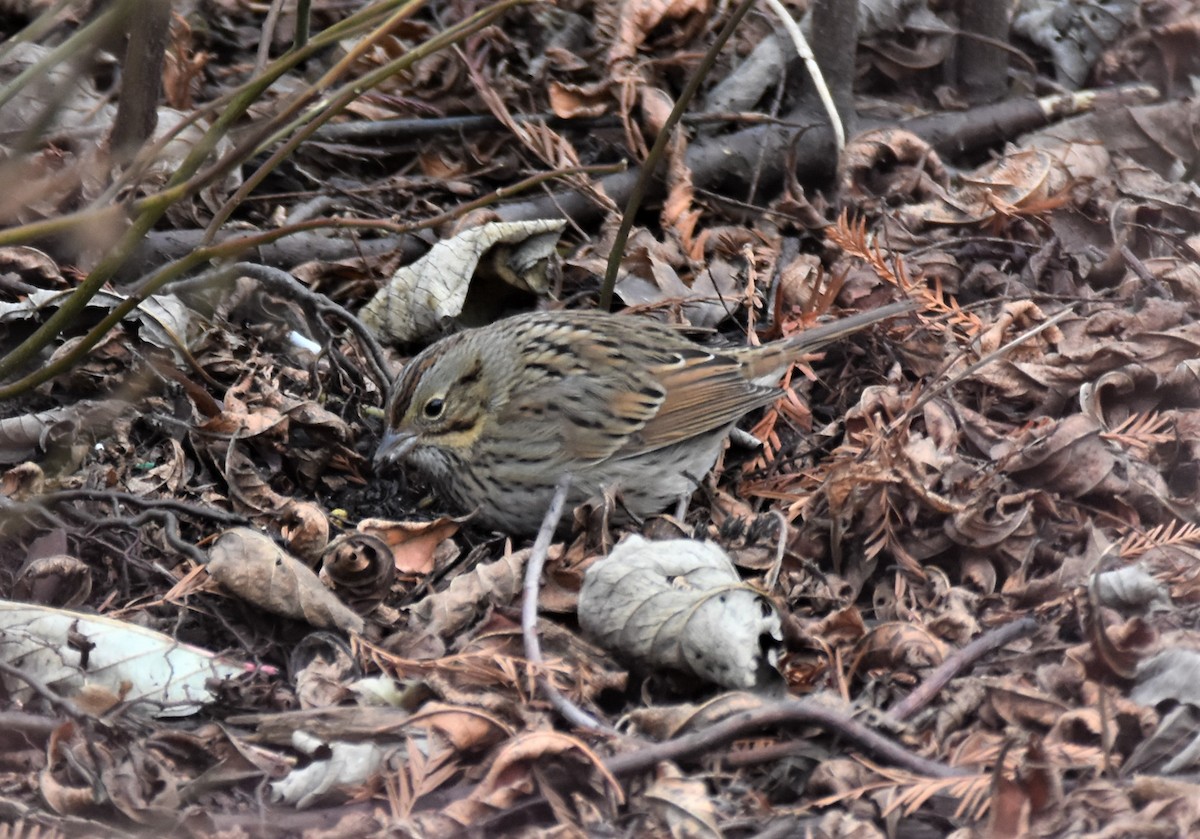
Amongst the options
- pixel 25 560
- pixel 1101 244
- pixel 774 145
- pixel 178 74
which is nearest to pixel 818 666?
pixel 25 560

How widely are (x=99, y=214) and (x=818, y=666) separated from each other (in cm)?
230

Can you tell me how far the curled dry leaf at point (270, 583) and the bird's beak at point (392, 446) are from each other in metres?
0.96

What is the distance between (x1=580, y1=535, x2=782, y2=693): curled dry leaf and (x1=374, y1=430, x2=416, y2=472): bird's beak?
4.14 ft

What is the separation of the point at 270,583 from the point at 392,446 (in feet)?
3.49

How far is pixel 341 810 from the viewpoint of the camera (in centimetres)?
339

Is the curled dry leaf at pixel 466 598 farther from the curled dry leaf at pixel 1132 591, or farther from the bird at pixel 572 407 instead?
the curled dry leaf at pixel 1132 591

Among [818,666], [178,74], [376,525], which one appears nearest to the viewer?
[818,666]

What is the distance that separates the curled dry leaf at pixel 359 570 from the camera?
4367mm

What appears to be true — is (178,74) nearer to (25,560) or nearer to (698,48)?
(698,48)

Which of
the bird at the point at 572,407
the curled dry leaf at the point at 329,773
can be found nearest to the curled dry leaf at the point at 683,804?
the curled dry leaf at the point at 329,773

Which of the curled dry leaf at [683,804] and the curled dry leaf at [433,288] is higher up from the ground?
the curled dry leaf at [433,288]

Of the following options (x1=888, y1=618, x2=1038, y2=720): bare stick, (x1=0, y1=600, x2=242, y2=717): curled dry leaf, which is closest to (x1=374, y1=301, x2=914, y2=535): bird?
(x1=0, y1=600, x2=242, y2=717): curled dry leaf

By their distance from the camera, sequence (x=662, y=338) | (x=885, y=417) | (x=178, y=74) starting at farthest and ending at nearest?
(x=178, y=74) → (x=662, y=338) → (x=885, y=417)

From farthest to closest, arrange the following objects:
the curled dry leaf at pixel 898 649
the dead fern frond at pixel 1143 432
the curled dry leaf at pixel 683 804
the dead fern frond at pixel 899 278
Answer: the dead fern frond at pixel 899 278
the dead fern frond at pixel 1143 432
the curled dry leaf at pixel 898 649
the curled dry leaf at pixel 683 804
